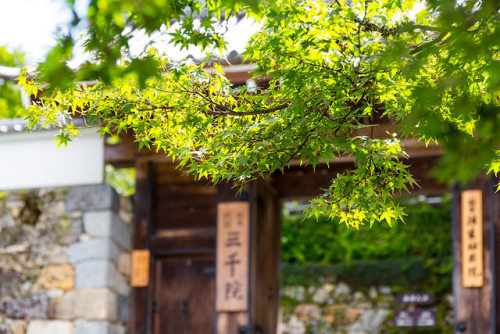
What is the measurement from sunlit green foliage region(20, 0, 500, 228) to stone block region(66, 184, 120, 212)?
3.61m

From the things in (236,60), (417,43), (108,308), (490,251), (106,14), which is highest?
(236,60)

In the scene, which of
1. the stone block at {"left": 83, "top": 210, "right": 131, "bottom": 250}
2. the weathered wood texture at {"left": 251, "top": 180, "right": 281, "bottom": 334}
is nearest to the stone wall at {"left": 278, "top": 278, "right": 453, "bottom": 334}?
the weathered wood texture at {"left": 251, "top": 180, "right": 281, "bottom": 334}

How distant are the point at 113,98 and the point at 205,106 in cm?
46

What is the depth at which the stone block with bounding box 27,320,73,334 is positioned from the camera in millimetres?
7371

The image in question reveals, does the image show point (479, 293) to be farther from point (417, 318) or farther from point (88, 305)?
point (88, 305)

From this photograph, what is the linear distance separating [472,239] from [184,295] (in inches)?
109

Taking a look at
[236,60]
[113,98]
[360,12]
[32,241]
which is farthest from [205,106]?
[32,241]

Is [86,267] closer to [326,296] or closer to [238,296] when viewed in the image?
[238,296]

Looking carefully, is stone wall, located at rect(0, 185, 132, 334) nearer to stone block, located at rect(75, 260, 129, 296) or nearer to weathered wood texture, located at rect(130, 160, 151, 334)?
stone block, located at rect(75, 260, 129, 296)

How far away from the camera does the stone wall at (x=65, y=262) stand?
7391mm

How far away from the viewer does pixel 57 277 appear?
24.7ft

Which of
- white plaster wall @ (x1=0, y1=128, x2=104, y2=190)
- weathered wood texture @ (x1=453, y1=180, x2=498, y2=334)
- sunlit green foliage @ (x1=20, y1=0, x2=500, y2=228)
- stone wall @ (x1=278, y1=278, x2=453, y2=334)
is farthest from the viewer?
stone wall @ (x1=278, y1=278, x2=453, y2=334)

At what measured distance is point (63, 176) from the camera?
25.9 ft

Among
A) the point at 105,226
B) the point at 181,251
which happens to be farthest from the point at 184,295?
the point at 105,226
